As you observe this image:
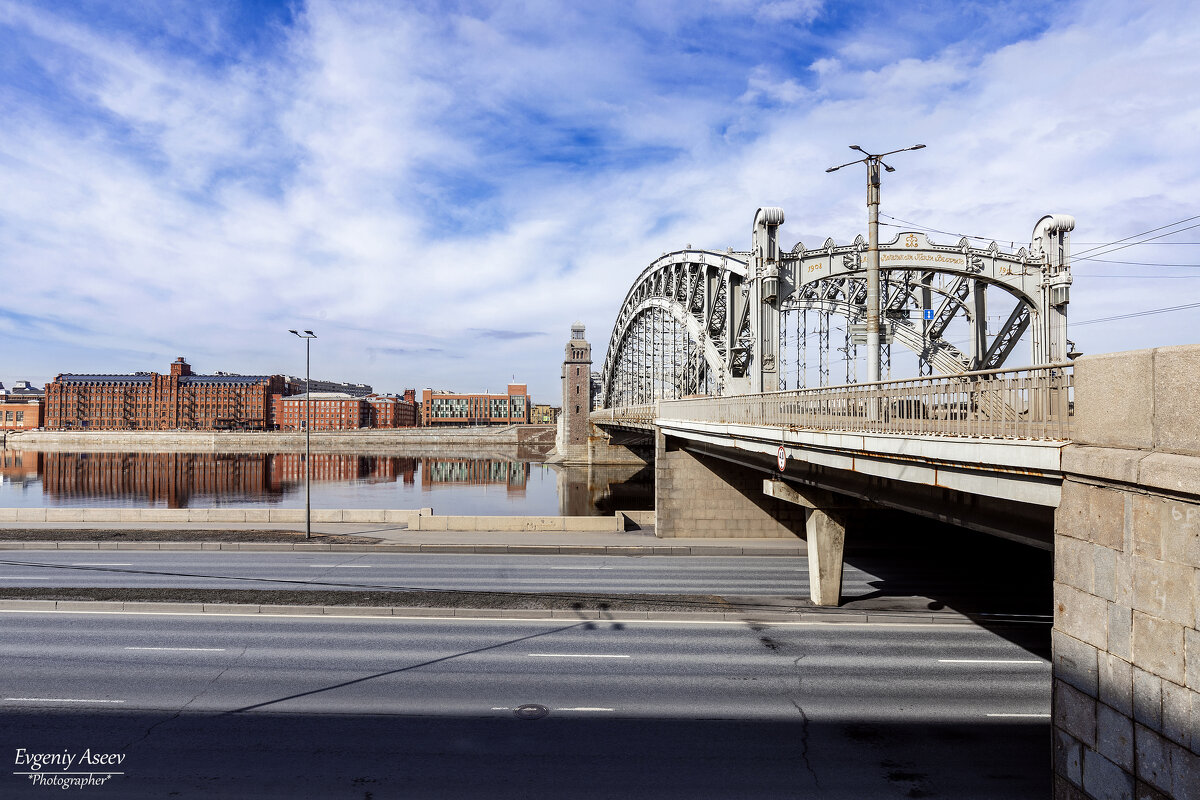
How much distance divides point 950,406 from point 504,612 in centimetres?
1108

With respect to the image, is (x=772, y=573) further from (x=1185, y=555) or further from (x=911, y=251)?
(x=1185, y=555)

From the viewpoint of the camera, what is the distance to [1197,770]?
5.83 metres

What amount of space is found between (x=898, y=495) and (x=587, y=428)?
3708 inches

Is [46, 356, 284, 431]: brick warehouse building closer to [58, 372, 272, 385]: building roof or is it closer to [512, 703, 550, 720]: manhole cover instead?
[58, 372, 272, 385]: building roof

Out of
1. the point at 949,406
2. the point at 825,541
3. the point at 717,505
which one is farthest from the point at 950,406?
the point at 717,505

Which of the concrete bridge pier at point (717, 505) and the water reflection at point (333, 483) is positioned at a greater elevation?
the concrete bridge pier at point (717, 505)

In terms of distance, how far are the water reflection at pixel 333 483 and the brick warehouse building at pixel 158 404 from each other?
222ft

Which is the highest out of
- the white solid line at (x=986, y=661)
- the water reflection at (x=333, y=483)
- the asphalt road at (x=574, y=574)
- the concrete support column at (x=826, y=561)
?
the concrete support column at (x=826, y=561)

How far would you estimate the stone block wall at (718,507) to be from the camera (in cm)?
2970

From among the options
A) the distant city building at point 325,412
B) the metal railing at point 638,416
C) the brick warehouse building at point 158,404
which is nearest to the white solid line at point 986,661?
the metal railing at point 638,416

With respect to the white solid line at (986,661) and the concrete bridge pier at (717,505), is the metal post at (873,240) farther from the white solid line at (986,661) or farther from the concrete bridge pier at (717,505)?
the concrete bridge pier at (717,505)

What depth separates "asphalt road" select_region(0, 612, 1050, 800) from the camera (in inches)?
353

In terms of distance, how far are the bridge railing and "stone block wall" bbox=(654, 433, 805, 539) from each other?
10432 mm

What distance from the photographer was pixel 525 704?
1135 cm
